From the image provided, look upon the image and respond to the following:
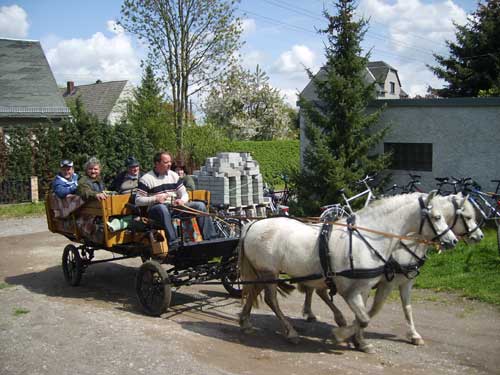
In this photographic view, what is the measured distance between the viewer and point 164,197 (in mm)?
7320

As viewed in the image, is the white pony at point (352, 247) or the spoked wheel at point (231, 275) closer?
the white pony at point (352, 247)

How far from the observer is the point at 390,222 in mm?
5770

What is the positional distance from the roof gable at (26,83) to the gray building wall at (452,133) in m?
17.0

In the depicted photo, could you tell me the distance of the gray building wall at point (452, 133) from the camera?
39.8 feet

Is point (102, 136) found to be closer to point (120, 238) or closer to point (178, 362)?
point (120, 238)

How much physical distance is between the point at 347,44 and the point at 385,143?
278 cm

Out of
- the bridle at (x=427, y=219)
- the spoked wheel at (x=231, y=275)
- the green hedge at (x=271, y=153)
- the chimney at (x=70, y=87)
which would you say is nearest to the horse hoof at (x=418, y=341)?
the bridle at (x=427, y=219)

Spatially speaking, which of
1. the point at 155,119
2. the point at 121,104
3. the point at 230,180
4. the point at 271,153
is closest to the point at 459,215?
the point at 230,180

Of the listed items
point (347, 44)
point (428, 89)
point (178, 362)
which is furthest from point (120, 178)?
point (428, 89)

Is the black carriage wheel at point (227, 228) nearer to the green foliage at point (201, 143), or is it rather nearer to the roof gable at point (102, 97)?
the green foliage at point (201, 143)

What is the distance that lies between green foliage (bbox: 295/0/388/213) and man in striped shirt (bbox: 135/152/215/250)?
6.05 metres

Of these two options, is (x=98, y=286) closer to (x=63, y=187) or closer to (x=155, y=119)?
(x=63, y=187)

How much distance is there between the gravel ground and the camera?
5.34 m

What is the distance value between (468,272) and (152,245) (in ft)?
17.0
